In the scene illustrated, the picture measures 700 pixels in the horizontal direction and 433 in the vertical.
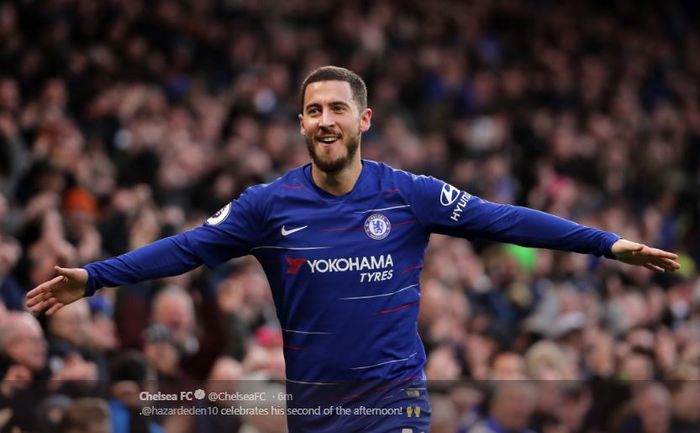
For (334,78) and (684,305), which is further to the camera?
(684,305)

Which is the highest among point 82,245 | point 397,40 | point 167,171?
point 397,40

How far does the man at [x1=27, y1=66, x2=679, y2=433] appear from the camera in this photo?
16.2ft

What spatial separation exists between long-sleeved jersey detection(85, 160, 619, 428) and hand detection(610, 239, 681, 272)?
0.17 ft

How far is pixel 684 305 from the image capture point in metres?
12.7

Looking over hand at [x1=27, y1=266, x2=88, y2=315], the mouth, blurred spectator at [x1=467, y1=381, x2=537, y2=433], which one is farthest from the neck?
blurred spectator at [x1=467, y1=381, x2=537, y2=433]

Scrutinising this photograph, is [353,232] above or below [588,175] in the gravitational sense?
below

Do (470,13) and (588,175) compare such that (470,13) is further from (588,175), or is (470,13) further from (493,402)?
(493,402)

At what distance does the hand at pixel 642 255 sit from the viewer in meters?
4.89

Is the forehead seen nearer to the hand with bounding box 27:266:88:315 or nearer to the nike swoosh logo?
the nike swoosh logo

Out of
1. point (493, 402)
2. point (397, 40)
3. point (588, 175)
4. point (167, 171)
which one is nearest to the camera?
point (493, 402)

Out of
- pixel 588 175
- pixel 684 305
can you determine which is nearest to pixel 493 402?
pixel 684 305

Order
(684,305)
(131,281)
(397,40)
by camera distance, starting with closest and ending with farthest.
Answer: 1. (131,281)
2. (684,305)
3. (397,40)

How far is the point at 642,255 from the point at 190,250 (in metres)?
1.70

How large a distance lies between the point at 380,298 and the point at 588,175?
37.5 ft
